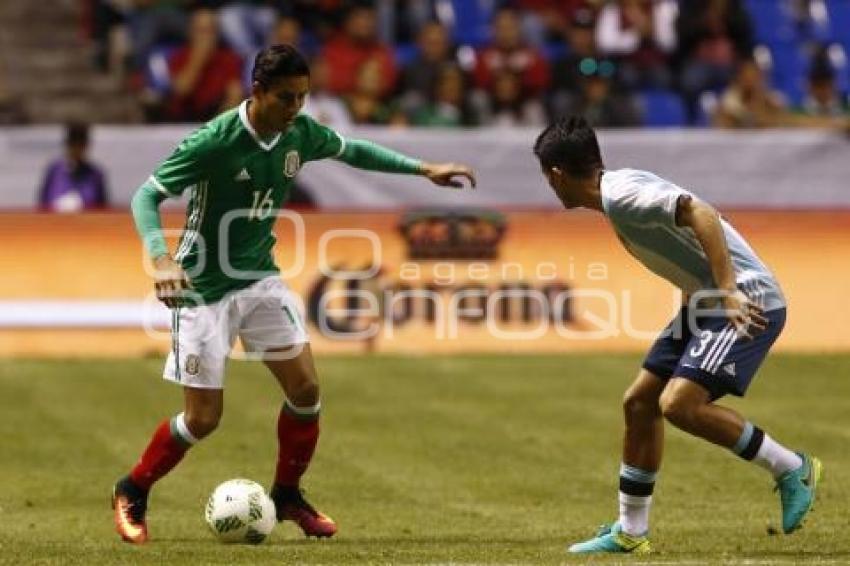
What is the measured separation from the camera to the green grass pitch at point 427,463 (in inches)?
393

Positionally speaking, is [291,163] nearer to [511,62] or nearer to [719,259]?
[719,259]

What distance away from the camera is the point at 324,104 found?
21.4 metres

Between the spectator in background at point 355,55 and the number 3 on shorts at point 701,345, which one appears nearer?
the number 3 on shorts at point 701,345

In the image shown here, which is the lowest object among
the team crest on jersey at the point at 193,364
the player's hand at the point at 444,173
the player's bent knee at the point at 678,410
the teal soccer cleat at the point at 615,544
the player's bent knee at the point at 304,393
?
the teal soccer cleat at the point at 615,544

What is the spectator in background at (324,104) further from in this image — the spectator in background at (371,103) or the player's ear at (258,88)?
the player's ear at (258,88)

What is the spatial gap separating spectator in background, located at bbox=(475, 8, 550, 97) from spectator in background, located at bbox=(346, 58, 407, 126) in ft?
4.03

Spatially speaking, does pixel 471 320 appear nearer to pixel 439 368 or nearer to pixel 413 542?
pixel 439 368

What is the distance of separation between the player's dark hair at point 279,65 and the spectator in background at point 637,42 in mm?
13553

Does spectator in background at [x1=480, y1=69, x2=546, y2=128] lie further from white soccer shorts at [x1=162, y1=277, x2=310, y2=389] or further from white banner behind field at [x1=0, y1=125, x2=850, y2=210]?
white soccer shorts at [x1=162, y1=277, x2=310, y2=389]

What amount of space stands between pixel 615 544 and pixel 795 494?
2.67ft

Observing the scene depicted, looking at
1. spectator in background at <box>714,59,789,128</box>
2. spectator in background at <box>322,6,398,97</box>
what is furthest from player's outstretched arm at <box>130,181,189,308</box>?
spectator in background at <box>714,59,789,128</box>

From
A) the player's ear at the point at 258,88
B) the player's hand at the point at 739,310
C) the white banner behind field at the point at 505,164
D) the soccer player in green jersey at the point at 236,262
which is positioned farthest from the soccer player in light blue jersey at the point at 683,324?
the white banner behind field at the point at 505,164

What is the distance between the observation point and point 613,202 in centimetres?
927

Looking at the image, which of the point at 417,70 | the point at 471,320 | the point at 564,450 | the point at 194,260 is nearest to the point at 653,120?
the point at 417,70
